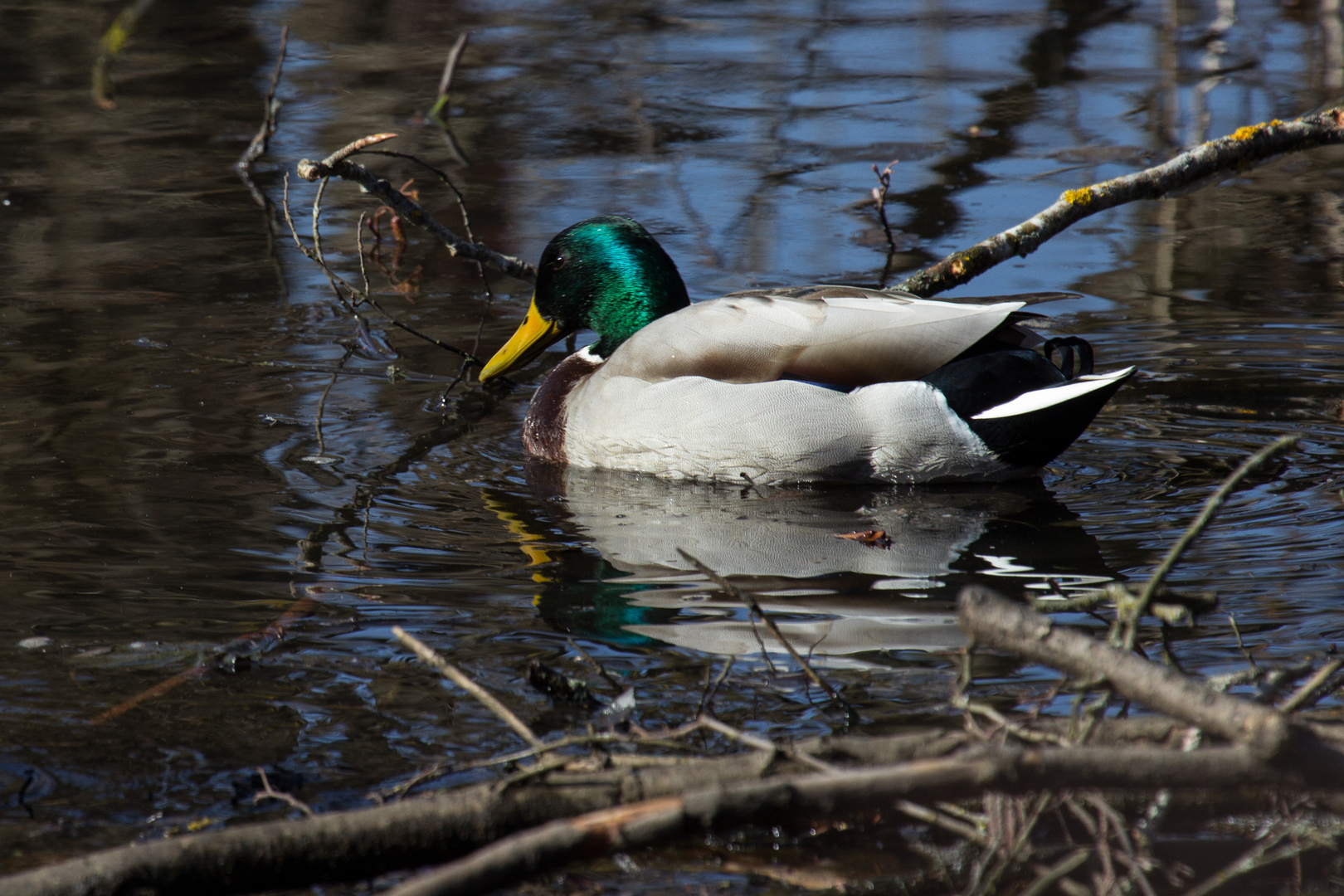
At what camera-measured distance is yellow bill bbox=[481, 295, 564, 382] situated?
6586mm

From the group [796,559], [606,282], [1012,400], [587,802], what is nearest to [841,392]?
[1012,400]

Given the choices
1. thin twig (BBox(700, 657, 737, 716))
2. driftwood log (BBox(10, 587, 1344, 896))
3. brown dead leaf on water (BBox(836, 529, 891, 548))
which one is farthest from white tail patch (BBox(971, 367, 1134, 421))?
driftwood log (BBox(10, 587, 1344, 896))

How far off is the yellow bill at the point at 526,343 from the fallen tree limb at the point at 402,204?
1.69ft

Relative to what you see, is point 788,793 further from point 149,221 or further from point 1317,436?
point 149,221

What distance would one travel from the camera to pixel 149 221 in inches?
362

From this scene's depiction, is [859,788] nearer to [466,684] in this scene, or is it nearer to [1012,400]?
[466,684]

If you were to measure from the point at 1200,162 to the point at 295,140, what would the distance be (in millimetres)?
6563

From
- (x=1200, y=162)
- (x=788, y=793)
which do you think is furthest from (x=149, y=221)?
(x=788, y=793)

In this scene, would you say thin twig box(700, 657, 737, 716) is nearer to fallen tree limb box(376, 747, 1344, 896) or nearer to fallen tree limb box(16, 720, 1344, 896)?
fallen tree limb box(16, 720, 1344, 896)

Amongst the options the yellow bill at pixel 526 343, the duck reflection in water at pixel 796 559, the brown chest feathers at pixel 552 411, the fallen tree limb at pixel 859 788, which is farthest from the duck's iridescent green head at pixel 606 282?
the fallen tree limb at pixel 859 788

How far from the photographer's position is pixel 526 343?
6.62 metres

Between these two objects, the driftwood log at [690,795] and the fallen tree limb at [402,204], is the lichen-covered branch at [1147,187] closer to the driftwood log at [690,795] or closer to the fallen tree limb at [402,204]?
the fallen tree limb at [402,204]

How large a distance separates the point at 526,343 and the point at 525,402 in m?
0.33

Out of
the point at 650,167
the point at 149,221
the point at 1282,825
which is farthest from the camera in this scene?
the point at 650,167
